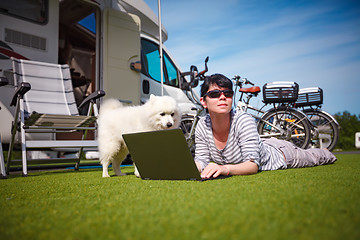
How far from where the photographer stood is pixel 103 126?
2887 millimetres

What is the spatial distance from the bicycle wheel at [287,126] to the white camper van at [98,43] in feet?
5.54

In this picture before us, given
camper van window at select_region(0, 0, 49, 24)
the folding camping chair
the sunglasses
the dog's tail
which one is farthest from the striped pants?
camper van window at select_region(0, 0, 49, 24)

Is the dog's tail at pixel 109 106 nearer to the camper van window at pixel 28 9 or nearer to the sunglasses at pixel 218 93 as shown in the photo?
the sunglasses at pixel 218 93

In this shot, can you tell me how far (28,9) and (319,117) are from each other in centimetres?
574

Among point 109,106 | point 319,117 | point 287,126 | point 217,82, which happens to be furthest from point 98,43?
point 319,117

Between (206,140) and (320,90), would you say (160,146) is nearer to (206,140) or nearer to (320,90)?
(206,140)

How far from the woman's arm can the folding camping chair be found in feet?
6.93

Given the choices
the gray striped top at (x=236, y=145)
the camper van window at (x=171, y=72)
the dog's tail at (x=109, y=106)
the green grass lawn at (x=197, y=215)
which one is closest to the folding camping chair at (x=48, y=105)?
the dog's tail at (x=109, y=106)

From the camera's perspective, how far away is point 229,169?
1975mm

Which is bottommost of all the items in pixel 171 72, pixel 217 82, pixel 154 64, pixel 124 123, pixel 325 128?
pixel 325 128

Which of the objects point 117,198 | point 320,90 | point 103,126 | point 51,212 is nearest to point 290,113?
point 320,90

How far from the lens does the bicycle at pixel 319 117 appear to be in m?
5.04

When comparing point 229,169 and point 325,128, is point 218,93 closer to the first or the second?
point 229,169

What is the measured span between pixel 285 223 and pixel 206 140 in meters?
1.56
